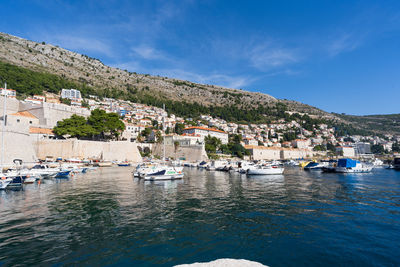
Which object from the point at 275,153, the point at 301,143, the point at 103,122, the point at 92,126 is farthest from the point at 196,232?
the point at 301,143

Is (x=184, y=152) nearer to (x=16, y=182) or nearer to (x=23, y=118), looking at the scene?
(x=23, y=118)

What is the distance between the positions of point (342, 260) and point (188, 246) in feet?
12.9

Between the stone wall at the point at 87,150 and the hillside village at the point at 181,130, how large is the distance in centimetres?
390

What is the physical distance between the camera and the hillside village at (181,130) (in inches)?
1816

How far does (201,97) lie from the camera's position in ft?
491

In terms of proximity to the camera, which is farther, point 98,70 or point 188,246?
point 98,70

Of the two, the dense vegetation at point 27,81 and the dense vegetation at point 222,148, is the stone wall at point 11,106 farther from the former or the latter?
the dense vegetation at point 222,148

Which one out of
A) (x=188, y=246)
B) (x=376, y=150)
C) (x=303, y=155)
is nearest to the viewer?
(x=188, y=246)

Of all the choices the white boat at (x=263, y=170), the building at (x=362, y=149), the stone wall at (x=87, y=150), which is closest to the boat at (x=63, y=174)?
the stone wall at (x=87, y=150)

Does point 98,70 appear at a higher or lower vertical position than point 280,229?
higher

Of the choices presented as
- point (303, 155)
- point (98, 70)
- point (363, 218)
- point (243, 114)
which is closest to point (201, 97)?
point (243, 114)

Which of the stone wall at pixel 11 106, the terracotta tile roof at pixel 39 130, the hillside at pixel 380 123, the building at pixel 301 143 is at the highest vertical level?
the hillside at pixel 380 123

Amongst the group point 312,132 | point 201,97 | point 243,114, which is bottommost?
point 312,132

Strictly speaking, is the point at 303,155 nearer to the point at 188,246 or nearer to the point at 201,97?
the point at 201,97
